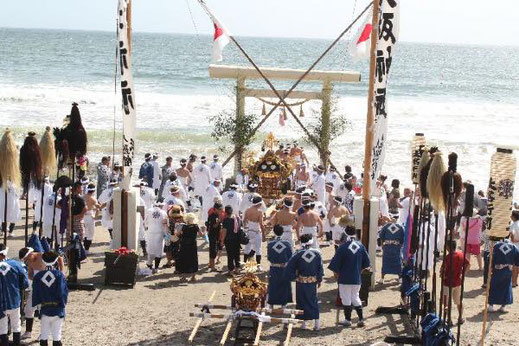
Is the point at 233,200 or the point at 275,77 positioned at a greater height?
the point at 275,77

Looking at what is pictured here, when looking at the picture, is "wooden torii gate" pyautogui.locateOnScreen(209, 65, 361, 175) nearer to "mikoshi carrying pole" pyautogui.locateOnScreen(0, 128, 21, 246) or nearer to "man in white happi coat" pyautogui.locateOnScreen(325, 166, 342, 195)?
"man in white happi coat" pyautogui.locateOnScreen(325, 166, 342, 195)

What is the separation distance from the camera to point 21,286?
1150cm

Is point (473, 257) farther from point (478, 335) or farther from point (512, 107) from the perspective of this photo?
point (512, 107)

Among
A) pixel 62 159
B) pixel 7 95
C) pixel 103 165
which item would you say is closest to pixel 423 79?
pixel 7 95

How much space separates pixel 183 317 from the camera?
13.3 m

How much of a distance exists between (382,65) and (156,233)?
5.21 m

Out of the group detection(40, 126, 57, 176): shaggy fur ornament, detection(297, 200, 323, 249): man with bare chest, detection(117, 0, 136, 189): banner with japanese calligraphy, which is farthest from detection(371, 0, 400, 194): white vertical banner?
detection(40, 126, 57, 176): shaggy fur ornament

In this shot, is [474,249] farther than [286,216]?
Yes

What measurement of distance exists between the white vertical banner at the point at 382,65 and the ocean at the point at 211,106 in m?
1.11

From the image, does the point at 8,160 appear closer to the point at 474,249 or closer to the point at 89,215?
the point at 89,215

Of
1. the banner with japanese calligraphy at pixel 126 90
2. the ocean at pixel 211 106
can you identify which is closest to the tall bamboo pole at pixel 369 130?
the ocean at pixel 211 106

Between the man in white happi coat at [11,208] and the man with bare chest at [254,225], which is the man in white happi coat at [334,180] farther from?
the man in white happi coat at [11,208]

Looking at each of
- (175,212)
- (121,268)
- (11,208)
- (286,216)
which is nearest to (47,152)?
(121,268)

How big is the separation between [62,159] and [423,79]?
87.3 meters
